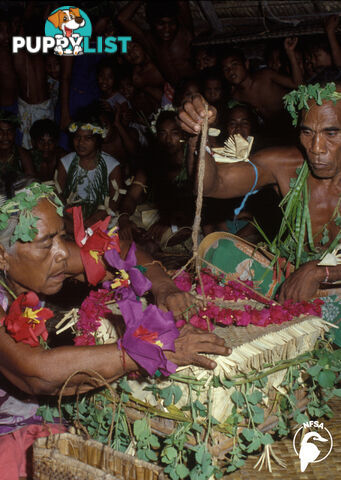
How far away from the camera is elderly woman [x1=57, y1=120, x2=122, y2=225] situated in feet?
17.3

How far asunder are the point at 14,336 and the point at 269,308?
0.98 meters

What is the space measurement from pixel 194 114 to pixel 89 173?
11.3ft

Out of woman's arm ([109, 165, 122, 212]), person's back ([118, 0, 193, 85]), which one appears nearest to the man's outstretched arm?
woman's arm ([109, 165, 122, 212])

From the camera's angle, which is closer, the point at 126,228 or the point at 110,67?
the point at 126,228

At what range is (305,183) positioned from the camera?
8.97 feet

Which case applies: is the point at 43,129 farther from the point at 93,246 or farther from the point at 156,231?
the point at 93,246

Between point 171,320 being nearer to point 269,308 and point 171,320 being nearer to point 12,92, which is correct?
point 269,308

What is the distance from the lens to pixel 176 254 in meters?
4.77

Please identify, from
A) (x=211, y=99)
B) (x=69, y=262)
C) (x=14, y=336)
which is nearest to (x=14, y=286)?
(x=69, y=262)

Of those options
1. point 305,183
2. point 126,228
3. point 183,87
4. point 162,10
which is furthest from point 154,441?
point 162,10

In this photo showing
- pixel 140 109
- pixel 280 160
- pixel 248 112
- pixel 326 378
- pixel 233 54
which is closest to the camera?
pixel 326 378

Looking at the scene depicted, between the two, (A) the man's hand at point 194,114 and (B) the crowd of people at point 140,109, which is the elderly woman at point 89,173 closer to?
(B) the crowd of people at point 140,109
